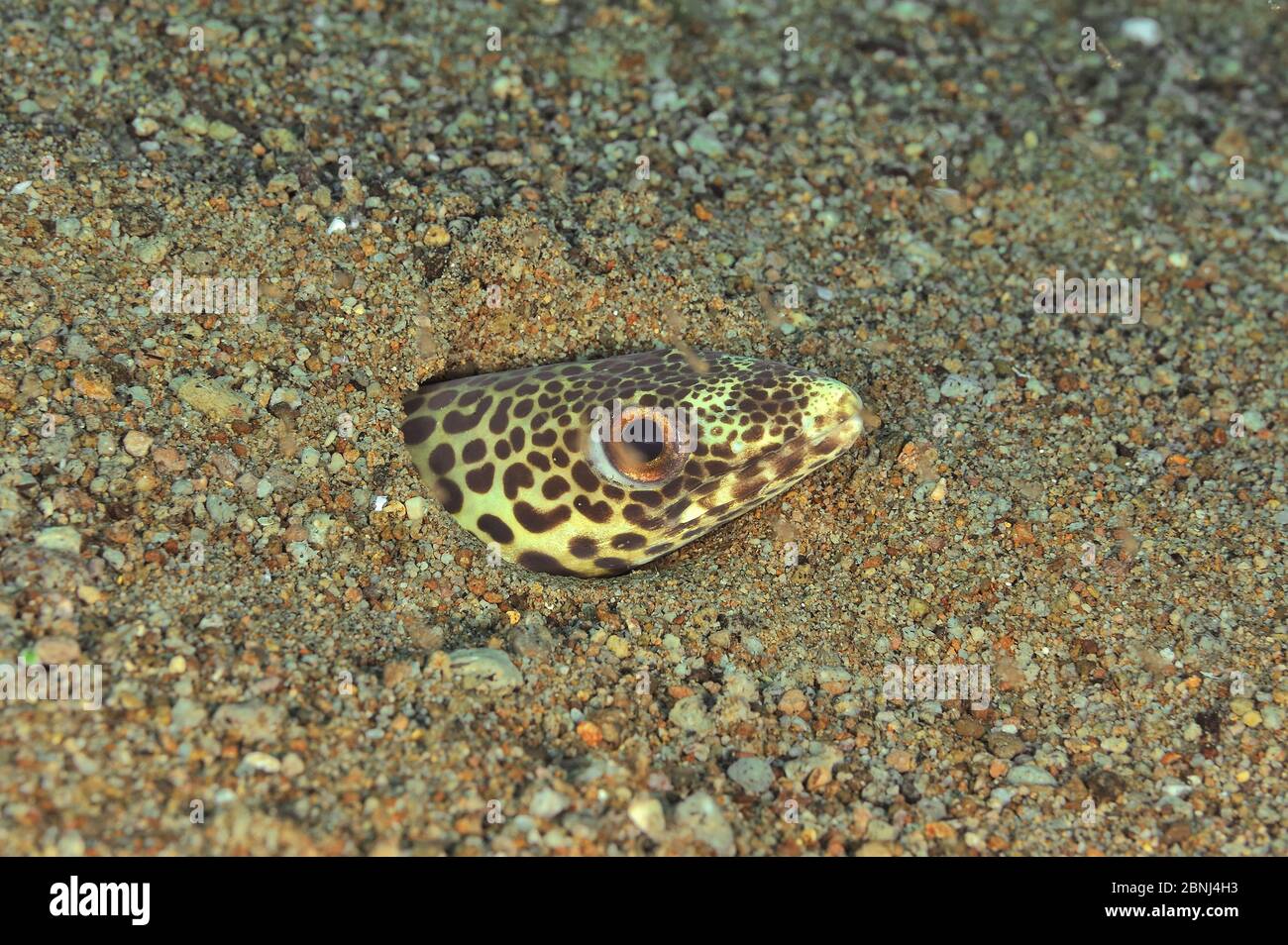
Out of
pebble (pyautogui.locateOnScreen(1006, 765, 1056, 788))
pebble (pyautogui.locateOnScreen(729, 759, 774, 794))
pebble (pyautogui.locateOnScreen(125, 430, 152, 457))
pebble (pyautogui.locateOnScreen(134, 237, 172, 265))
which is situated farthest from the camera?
pebble (pyautogui.locateOnScreen(134, 237, 172, 265))

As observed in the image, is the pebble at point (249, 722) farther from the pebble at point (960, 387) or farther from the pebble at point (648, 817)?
the pebble at point (960, 387)

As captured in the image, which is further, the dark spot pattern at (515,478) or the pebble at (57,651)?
the dark spot pattern at (515,478)

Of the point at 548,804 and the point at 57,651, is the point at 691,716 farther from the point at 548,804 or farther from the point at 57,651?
the point at 57,651

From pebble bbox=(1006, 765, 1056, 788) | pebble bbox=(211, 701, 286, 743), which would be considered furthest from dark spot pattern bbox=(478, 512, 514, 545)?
pebble bbox=(1006, 765, 1056, 788)

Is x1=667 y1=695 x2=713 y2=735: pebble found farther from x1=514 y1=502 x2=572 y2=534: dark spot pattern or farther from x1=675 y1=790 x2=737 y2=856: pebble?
x1=514 y1=502 x2=572 y2=534: dark spot pattern

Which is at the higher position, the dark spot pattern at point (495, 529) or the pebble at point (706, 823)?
the dark spot pattern at point (495, 529)

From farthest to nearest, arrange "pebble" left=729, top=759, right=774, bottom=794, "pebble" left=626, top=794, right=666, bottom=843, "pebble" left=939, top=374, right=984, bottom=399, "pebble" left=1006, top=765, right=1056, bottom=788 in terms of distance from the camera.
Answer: "pebble" left=939, top=374, right=984, bottom=399 → "pebble" left=1006, top=765, right=1056, bottom=788 → "pebble" left=729, top=759, right=774, bottom=794 → "pebble" left=626, top=794, right=666, bottom=843

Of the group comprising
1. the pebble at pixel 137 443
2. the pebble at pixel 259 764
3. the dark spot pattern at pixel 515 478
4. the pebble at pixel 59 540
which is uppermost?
the pebble at pixel 137 443

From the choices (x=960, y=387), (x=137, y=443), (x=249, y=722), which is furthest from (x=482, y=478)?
(x=960, y=387)

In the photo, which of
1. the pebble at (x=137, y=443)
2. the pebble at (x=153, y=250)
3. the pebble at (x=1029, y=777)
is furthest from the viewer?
the pebble at (x=153, y=250)

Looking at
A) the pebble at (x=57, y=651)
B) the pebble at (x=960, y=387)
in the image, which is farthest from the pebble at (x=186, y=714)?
the pebble at (x=960, y=387)
